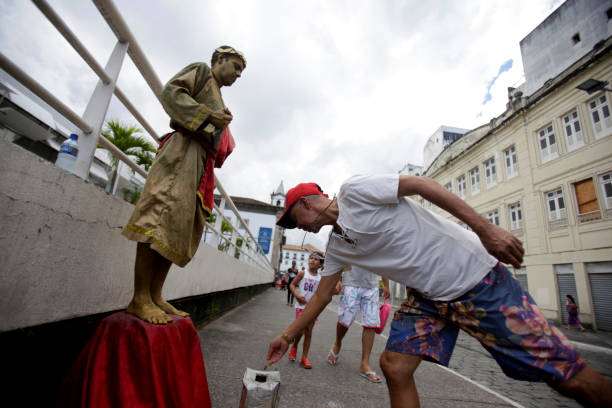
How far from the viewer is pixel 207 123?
5.56ft

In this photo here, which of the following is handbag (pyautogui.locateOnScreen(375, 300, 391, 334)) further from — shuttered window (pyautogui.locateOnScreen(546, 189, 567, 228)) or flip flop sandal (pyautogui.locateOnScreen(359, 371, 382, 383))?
shuttered window (pyautogui.locateOnScreen(546, 189, 567, 228))

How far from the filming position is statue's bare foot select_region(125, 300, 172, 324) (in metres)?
1.51

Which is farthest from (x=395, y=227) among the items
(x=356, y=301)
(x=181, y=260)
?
(x=356, y=301)

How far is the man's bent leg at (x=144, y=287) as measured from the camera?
1.55m

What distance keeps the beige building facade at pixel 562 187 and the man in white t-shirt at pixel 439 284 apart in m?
15.0

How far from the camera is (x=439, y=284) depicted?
5.27 ft

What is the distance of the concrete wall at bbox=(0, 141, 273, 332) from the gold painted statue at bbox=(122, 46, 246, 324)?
1.18 ft

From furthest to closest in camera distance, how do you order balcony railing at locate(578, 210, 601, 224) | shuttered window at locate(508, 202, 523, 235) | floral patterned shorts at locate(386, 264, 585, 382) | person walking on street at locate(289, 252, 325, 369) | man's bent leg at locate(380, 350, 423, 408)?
shuttered window at locate(508, 202, 523, 235) < balcony railing at locate(578, 210, 601, 224) < person walking on street at locate(289, 252, 325, 369) < man's bent leg at locate(380, 350, 423, 408) < floral patterned shorts at locate(386, 264, 585, 382)

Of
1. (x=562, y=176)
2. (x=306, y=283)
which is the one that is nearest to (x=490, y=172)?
(x=562, y=176)

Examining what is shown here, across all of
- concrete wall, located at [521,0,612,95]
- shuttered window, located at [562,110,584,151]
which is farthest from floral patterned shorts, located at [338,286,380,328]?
concrete wall, located at [521,0,612,95]

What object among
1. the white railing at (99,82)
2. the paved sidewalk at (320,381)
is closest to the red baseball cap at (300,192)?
the white railing at (99,82)

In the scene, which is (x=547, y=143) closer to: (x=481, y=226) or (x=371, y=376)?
(x=371, y=376)

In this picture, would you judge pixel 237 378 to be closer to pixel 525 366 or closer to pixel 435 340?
pixel 435 340

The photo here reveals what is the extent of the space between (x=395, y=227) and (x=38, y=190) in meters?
1.79
